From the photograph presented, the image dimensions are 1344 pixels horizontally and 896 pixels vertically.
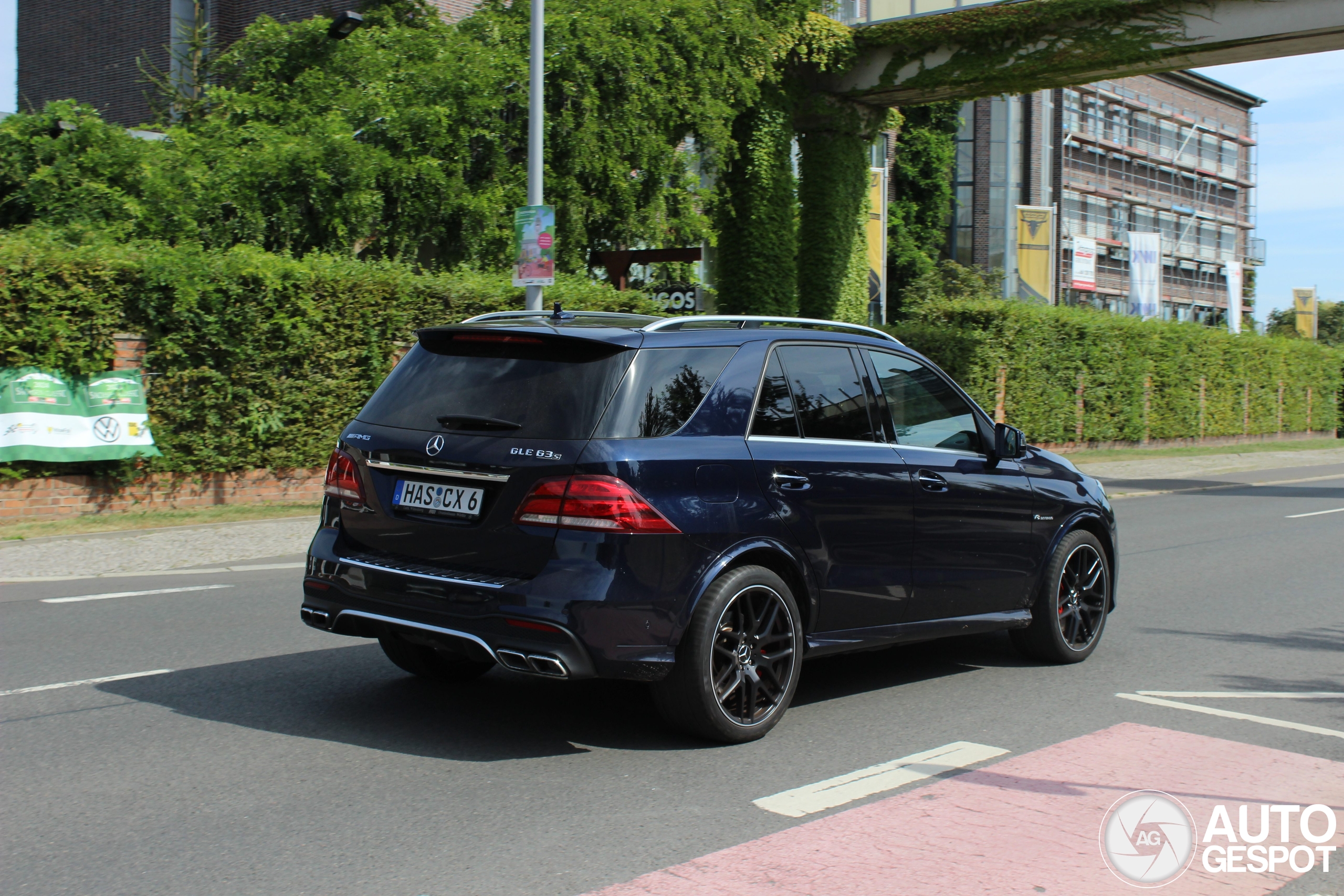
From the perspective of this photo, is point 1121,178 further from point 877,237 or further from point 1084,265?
point 877,237

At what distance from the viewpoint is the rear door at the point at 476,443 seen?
5.06 metres

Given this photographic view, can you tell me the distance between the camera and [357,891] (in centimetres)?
372

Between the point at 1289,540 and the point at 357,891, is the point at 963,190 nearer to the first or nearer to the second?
the point at 1289,540

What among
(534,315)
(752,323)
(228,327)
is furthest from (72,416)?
(752,323)

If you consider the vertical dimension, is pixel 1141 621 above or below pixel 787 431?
below

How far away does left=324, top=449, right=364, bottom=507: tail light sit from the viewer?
5590mm

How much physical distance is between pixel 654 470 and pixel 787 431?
88cm

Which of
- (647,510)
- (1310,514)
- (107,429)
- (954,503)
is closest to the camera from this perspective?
(647,510)

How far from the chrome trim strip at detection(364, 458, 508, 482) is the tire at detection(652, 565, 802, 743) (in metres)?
0.97

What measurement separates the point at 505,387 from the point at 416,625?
3.42ft

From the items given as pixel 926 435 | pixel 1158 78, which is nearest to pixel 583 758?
pixel 926 435

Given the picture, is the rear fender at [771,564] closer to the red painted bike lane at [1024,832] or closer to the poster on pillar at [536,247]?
the red painted bike lane at [1024,832]

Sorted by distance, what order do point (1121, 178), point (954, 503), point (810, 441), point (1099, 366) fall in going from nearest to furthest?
point (810, 441) → point (954, 503) → point (1099, 366) → point (1121, 178)

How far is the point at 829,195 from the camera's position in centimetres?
2759
